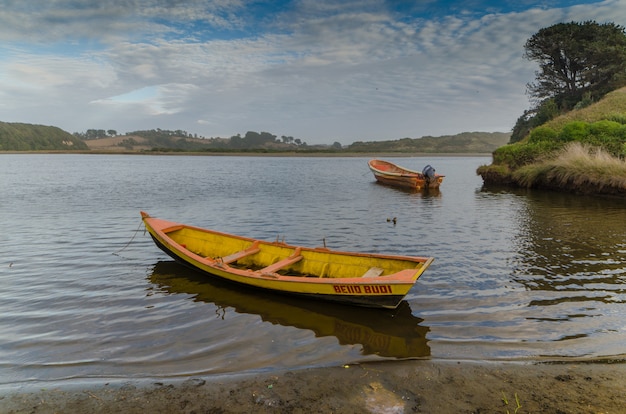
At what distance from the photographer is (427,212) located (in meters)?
20.4

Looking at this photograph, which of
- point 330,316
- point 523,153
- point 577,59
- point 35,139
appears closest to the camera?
point 330,316

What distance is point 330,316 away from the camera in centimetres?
760

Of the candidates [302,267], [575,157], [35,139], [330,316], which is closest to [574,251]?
[302,267]

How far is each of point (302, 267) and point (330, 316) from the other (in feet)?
6.86

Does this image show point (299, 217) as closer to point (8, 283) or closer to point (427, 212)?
point (427, 212)

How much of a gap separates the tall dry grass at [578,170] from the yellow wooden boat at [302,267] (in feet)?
64.2

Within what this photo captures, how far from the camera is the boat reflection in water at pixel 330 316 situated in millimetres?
6473

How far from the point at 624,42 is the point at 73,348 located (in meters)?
61.4

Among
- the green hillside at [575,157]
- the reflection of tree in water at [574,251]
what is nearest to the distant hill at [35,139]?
the green hillside at [575,157]

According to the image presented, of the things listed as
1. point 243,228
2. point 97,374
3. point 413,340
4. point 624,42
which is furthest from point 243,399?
point 624,42

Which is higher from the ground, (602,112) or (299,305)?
(602,112)

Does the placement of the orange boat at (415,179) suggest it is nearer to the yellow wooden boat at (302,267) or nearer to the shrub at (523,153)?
the shrub at (523,153)

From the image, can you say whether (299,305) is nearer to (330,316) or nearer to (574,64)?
(330,316)

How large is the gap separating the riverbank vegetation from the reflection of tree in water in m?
4.03
